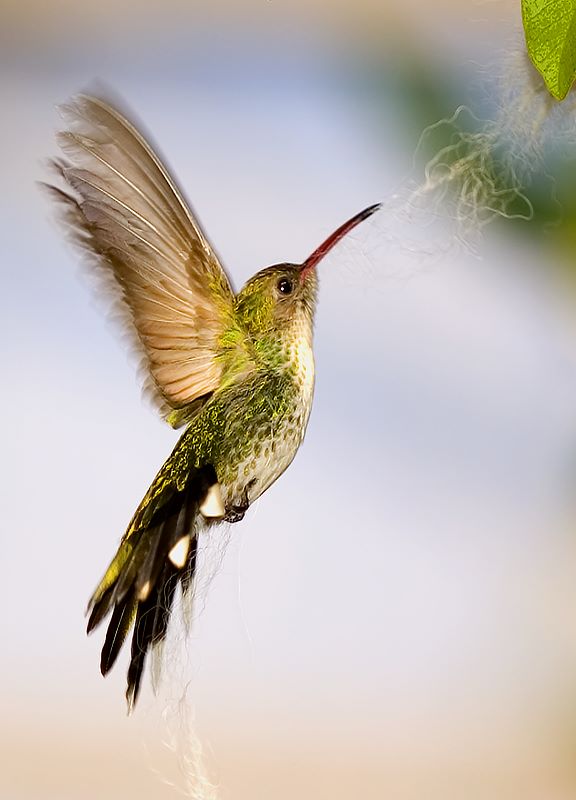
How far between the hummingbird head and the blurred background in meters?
0.02

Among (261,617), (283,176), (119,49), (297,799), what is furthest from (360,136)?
(297,799)

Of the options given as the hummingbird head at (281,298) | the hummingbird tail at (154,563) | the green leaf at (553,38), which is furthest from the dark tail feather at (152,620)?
the green leaf at (553,38)

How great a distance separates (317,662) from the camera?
0.50m

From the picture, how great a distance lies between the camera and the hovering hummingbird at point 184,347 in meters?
0.43

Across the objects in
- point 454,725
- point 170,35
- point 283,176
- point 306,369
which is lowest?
point 454,725

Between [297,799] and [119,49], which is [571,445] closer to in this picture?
→ [297,799]

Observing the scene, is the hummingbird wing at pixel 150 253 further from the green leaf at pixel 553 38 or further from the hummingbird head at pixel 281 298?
the green leaf at pixel 553 38

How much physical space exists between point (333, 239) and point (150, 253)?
100 mm

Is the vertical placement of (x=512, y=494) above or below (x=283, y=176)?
below

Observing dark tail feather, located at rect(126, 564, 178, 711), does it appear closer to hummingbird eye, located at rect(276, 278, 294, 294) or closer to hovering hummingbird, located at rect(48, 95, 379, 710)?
hovering hummingbird, located at rect(48, 95, 379, 710)

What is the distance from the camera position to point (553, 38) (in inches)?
16.4

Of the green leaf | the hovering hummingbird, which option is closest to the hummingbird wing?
the hovering hummingbird

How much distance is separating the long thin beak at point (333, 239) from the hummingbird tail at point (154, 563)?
0.37 ft

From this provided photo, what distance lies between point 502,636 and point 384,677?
0.08 metres
